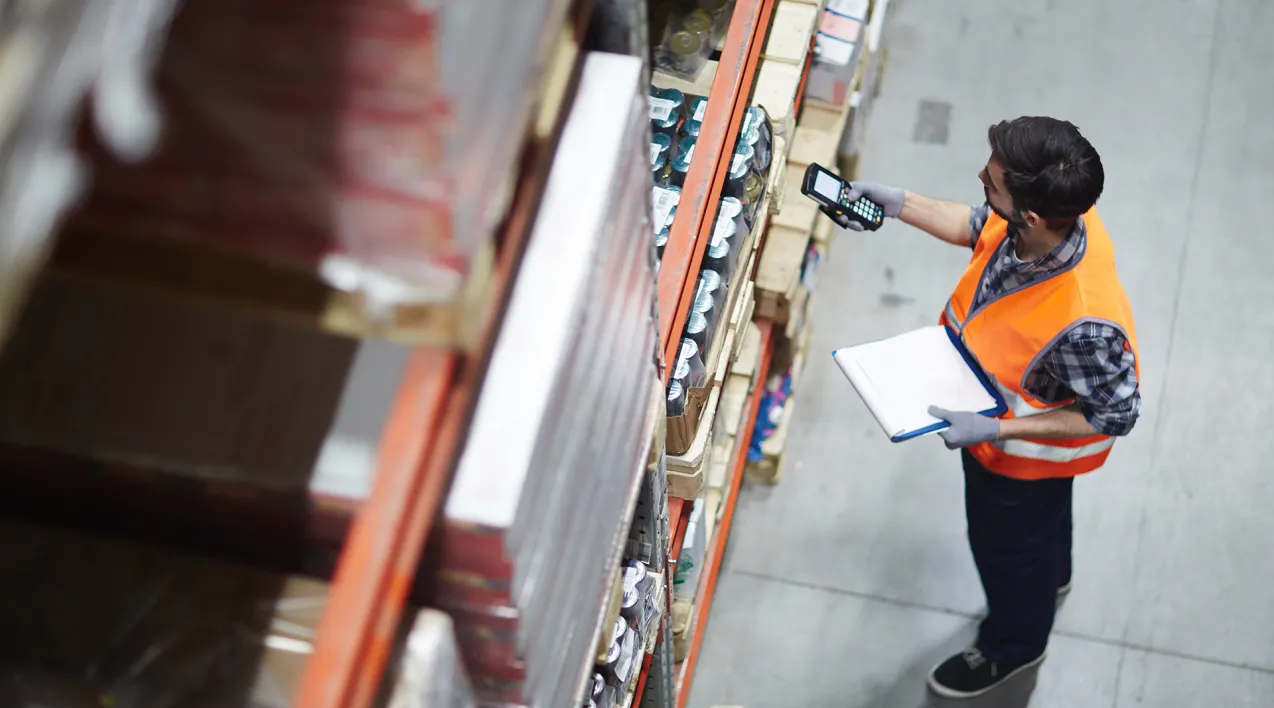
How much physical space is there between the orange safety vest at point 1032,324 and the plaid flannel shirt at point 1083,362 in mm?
30

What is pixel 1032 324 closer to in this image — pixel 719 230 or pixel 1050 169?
pixel 1050 169

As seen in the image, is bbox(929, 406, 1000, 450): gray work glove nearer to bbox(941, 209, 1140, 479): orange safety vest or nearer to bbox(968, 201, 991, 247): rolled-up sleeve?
bbox(941, 209, 1140, 479): orange safety vest

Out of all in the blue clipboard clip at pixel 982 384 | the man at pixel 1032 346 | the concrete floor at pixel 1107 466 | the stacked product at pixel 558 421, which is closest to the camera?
the stacked product at pixel 558 421

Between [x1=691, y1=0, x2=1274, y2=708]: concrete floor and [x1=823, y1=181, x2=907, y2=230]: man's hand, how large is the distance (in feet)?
4.48

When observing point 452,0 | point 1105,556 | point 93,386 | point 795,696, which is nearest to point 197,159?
point 452,0

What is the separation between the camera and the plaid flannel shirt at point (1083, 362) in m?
3.18

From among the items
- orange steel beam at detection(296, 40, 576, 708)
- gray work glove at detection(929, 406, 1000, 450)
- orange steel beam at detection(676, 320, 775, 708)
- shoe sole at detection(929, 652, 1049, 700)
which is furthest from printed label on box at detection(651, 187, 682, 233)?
shoe sole at detection(929, 652, 1049, 700)

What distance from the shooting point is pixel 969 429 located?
3.53 meters

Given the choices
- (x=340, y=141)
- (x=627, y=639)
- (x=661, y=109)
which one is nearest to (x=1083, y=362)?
(x=661, y=109)

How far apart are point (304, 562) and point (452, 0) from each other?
0.97m

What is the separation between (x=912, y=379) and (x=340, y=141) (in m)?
2.85

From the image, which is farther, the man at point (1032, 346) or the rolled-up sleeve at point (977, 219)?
the rolled-up sleeve at point (977, 219)

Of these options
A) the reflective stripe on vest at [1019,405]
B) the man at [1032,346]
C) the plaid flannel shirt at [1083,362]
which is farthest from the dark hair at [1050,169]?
the reflective stripe on vest at [1019,405]

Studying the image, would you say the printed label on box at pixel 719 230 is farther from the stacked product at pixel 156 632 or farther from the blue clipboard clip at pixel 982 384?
the stacked product at pixel 156 632
